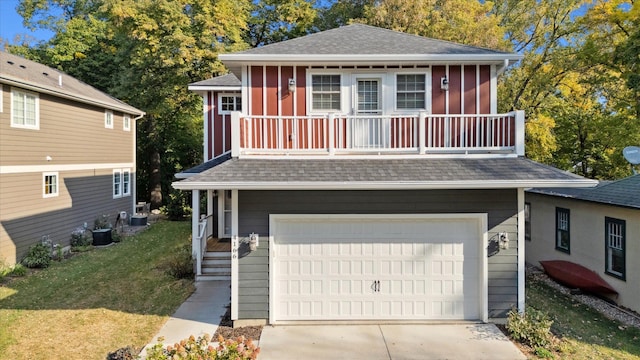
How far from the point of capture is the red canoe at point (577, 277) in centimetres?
959

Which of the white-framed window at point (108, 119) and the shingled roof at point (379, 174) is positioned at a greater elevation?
the white-framed window at point (108, 119)

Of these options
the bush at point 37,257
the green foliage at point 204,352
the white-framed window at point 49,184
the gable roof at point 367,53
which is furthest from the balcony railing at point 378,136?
the white-framed window at point 49,184

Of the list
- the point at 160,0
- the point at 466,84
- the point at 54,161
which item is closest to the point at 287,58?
the point at 466,84

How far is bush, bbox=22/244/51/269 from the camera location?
454 inches

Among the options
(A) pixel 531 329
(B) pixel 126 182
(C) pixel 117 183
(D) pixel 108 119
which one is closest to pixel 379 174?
(A) pixel 531 329

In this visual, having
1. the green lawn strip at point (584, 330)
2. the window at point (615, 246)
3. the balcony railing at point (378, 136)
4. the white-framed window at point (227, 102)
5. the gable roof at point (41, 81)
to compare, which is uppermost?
the gable roof at point (41, 81)

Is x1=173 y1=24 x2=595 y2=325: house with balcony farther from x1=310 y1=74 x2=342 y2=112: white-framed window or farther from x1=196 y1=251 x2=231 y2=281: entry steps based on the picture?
x1=196 y1=251 x2=231 y2=281: entry steps

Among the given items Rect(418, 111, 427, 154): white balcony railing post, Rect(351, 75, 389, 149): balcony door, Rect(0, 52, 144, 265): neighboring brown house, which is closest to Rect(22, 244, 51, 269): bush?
Rect(0, 52, 144, 265): neighboring brown house

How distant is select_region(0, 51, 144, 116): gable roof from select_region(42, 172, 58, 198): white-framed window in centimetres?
287

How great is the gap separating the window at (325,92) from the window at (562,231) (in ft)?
26.2

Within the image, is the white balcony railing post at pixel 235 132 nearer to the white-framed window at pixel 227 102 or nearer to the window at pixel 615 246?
the white-framed window at pixel 227 102

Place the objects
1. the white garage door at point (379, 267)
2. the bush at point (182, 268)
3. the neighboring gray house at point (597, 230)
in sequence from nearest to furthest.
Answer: the white garage door at point (379, 267), the neighboring gray house at point (597, 230), the bush at point (182, 268)

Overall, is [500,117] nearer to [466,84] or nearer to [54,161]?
[466,84]

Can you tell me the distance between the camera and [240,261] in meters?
7.38
